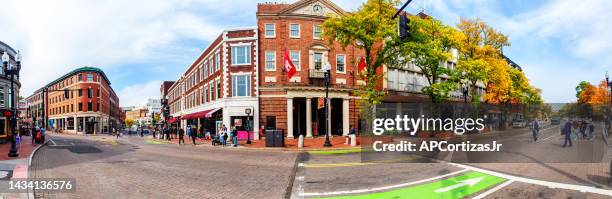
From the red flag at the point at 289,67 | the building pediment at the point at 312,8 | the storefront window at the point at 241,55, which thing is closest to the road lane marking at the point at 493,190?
the red flag at the point at 289,67

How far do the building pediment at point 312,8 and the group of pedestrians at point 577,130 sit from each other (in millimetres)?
24799


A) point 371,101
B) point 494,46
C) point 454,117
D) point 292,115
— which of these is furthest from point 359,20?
point 494,46

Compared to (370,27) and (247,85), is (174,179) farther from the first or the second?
(247,85)

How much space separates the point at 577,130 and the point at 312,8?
2611 cm

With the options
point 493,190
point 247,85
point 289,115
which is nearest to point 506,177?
point 493,190

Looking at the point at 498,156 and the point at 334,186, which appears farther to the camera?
the point at 334,186

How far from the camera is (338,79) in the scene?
31.3 meters

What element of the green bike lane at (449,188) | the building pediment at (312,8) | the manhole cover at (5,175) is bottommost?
the manhole cover at (5,175)

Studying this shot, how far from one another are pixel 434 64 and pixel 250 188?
70.9ft

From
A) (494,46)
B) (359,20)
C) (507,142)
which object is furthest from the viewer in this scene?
(494,46)

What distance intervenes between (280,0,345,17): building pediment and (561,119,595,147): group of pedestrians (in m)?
24.8

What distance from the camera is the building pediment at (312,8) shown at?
1188 inches

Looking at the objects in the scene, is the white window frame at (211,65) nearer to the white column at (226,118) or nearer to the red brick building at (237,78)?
A: the red brick building at (237,78)

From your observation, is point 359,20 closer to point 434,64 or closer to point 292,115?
point 434,64
